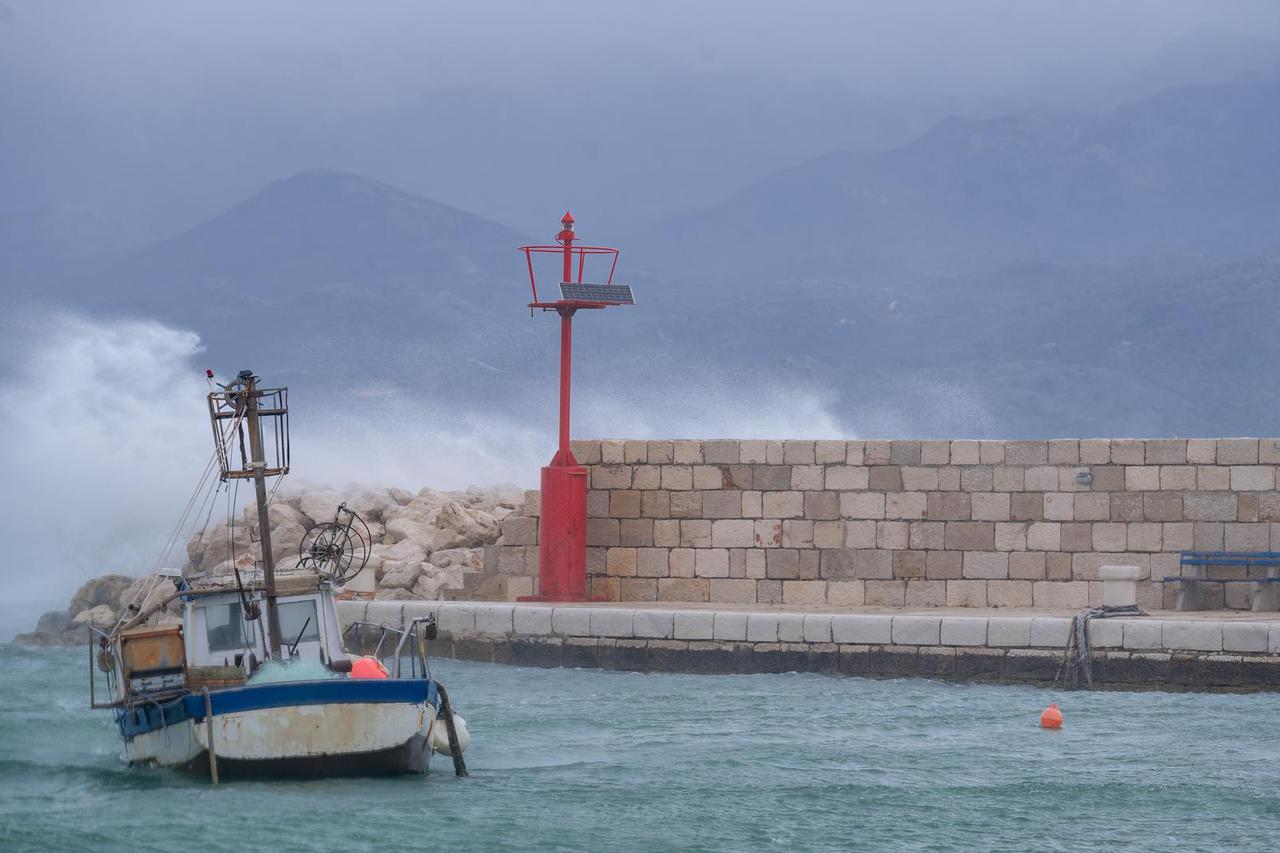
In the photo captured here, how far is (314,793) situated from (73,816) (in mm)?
1527

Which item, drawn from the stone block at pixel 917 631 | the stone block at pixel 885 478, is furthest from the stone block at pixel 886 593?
the stone block at pixel 917 631

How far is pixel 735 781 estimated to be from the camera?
1302cm

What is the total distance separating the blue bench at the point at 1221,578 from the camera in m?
18.1

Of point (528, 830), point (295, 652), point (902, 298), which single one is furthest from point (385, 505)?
point (902, 298)

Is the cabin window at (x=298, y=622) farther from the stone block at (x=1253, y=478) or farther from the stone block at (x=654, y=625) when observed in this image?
the stone block at (x=1253, y=478)

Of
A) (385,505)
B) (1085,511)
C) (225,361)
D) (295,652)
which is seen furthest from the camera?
(225,361)

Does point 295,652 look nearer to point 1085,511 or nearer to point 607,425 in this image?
point 1085,511

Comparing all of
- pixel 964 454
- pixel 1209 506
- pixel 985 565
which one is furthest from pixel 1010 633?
pixel 1209 506

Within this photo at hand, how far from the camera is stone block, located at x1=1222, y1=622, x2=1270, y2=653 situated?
54.1 ft

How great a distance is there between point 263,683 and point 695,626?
6884mm

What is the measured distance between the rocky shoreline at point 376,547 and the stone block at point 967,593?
5.20m

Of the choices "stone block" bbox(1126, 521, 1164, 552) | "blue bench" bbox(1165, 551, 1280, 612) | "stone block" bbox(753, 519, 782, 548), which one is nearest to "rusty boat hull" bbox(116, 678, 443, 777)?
"stone block" bbox(753, 519, 782, 548)

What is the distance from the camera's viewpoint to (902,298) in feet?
419

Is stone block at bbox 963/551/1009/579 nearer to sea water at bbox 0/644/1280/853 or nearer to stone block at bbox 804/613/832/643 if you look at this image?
stone block at bbox 804/613/832/643
